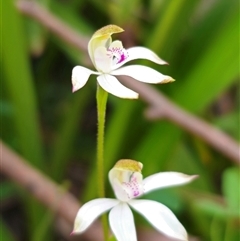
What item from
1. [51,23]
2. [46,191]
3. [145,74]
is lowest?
[46,191]

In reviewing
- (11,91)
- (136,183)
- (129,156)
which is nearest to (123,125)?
(129,156)

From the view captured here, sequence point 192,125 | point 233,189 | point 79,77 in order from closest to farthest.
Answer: point 79,77 → point 233,189 → point 192,125

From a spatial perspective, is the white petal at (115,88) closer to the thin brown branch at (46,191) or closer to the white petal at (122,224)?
the white petal at (122,224)

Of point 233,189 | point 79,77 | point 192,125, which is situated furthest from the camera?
point 192,125

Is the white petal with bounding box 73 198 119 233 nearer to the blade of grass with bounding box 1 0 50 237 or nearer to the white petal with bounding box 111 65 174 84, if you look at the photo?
the white petal with bounding box 111 65 174 84

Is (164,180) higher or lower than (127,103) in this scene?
lower

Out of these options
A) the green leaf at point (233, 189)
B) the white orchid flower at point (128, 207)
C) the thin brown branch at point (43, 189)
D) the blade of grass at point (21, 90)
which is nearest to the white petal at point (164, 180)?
the white orchid flower at point (128, 207)

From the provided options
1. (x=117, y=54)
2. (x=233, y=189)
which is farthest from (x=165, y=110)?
(x=117, y=54)

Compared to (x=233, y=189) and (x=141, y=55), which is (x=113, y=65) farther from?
(x=233, y=189)
